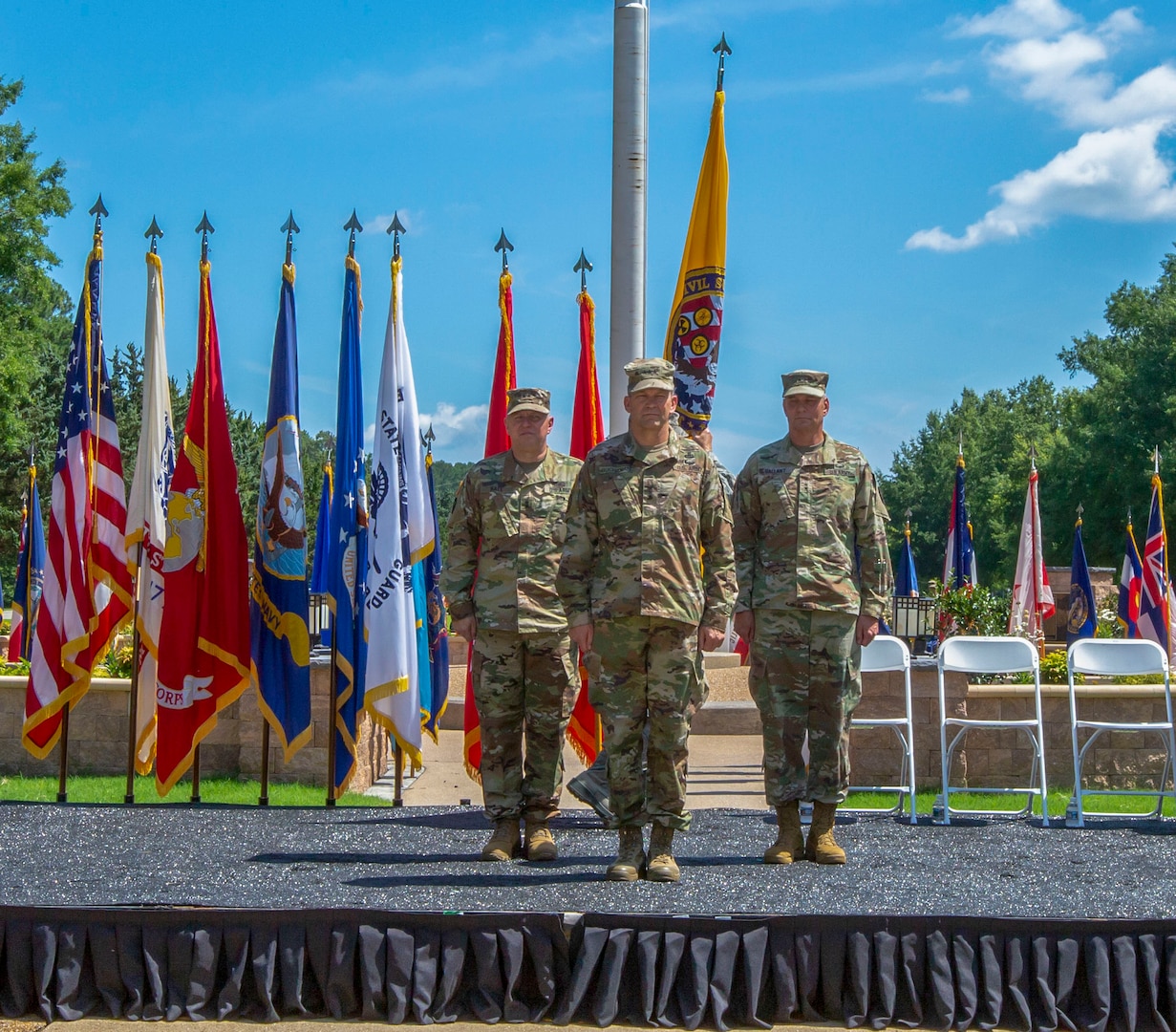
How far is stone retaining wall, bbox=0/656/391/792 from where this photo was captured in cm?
950

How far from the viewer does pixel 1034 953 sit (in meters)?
4.23

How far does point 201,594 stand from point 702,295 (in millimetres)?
3466

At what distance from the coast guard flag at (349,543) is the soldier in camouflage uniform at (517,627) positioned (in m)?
1.06

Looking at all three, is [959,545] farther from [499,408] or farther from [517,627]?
[517,627]

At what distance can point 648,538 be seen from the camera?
206 inches

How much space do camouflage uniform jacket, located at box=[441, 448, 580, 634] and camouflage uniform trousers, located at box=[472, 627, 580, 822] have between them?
4.1 inches

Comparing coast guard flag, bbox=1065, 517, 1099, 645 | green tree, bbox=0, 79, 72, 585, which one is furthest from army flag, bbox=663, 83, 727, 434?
green tree, bbox=0, 79, 72, 585

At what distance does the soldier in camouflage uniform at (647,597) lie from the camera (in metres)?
5.15

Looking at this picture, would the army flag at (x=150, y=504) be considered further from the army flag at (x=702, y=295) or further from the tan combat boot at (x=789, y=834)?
the tan combat boot at (x=789, y=834)

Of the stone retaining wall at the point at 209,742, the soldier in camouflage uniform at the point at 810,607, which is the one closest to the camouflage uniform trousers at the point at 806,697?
the soldier in camouflage uniform at the point at 810,607

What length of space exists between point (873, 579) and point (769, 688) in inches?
27.4

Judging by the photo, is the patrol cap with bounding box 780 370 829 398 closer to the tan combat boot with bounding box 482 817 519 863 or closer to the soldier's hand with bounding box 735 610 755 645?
the soldier's hand with bounding box 735 610 755 645

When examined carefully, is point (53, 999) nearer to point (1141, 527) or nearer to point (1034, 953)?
point (1034, 953)

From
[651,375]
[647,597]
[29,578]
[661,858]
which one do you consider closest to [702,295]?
[651,375]
